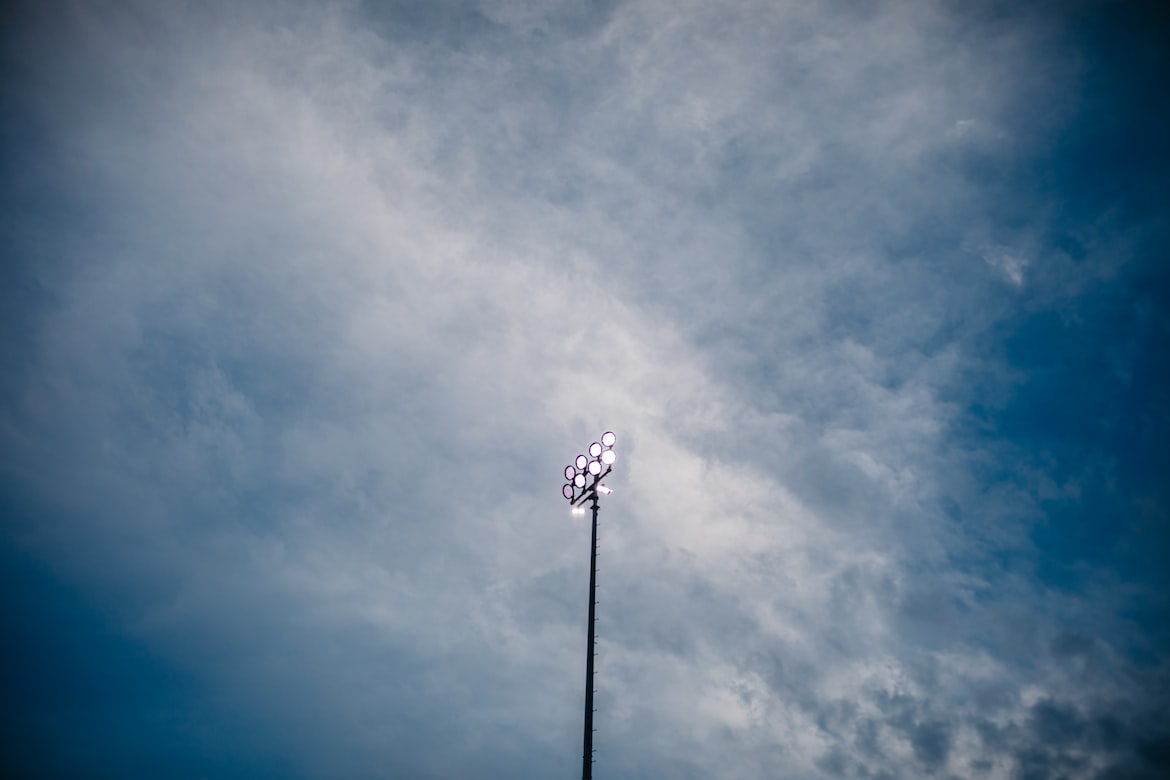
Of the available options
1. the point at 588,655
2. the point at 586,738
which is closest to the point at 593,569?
the point at 588,655

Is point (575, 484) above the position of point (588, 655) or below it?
above

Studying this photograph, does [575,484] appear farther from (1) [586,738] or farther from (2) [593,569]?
(1) [586,738]

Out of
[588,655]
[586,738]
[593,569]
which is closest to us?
[586,738]

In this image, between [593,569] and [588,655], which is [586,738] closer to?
[588,655]

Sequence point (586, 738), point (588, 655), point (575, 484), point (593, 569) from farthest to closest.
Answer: point (575, 484) < point (593, 569) < point (588, 655) < point (586, 738)

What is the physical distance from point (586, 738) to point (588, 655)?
1.84 metres

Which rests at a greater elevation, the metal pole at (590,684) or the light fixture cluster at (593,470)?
the light fixture cluster at (593,470)

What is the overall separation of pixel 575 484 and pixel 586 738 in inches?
275

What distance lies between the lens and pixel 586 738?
1279cm

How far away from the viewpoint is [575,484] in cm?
1714

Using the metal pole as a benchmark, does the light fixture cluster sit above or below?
above

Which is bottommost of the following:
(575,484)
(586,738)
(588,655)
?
(586,738)

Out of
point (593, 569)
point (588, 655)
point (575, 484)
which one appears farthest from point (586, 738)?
point (575, 484)

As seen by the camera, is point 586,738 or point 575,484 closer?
point 586,738
